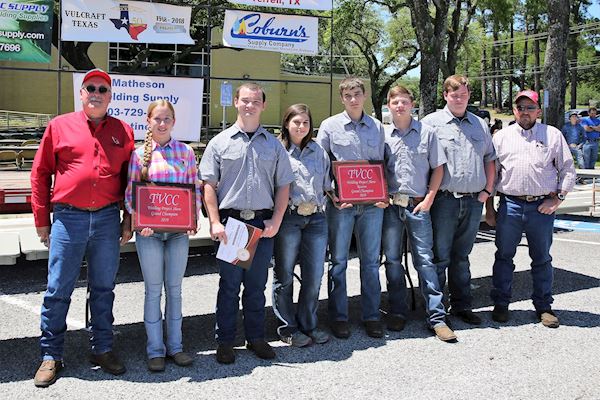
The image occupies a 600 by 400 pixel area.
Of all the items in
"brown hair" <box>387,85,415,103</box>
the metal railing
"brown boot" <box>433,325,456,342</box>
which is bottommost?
"brown boot" <box>433,325,456,342</box>

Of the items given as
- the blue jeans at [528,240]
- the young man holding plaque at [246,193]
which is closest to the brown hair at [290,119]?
the young man holding plaque at [246,193]

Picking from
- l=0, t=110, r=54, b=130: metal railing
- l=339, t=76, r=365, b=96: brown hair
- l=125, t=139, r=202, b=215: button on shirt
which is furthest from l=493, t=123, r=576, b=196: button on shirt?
l=0, t=110, r=54, b=130: metal railing

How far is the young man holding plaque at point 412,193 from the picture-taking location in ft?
15.7

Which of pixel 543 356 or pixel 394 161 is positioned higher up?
pixel 394 161

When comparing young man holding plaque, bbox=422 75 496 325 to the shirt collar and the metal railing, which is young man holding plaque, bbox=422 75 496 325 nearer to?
the shirt collar

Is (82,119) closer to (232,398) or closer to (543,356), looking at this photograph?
(232,398)

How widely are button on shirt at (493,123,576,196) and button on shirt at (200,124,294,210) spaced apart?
2.09 metres

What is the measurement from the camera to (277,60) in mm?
38719

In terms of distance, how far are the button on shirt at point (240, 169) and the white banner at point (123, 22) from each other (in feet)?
20.3

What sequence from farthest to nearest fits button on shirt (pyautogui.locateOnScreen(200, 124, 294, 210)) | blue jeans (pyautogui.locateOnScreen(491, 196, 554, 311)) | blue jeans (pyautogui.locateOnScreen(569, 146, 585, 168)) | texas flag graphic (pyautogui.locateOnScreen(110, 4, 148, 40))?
blue jeans (pyautogui.locateOnScreen(569, 146, 585, 168)) < texas flag graphic (pyautogui.locateOnScreen(110, 4, 148, 40)) < blue jeans (pyautogui.locateOnScreen(491, 196, 554, 311)) < button on shirt (pyautogui.locateOnScreen(200, 124, 294, 210))

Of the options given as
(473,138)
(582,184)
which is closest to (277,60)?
(582,184)

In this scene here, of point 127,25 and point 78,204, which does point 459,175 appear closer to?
point 78,204

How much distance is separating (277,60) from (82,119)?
35.8 m

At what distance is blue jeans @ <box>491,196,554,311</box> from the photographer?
509 centimetres
